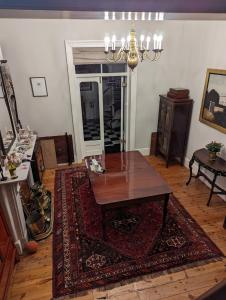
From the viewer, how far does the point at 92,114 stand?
4504 mm

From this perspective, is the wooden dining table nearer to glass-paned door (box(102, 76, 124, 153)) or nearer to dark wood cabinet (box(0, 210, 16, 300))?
dark wood cabinet (box(0, 210, 16, 300))

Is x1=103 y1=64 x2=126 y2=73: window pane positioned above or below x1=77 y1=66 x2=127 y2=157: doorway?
above

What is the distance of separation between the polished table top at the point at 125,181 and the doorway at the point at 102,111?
4.23ft

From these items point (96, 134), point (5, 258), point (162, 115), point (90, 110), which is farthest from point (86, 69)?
point (5, 258)

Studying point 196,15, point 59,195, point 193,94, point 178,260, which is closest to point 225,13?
point 196,15

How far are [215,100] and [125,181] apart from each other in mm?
1994

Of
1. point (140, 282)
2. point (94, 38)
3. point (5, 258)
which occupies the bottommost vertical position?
point (140, 282)

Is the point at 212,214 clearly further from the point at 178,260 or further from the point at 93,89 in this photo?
the point at 93,89

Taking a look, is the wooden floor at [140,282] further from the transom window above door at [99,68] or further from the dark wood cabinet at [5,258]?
the transom window above door at [99,68]

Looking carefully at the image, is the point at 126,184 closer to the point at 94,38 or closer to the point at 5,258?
the point at 5,258

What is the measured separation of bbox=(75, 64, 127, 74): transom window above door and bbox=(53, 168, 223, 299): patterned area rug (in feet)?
8.09

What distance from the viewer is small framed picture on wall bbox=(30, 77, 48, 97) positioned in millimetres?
3650

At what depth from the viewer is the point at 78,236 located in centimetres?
264

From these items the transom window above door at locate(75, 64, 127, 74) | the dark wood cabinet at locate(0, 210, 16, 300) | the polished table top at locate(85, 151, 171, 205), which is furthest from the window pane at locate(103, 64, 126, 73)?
the dark wood cabinet at locate(0, 210, 16, 300)
